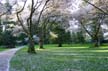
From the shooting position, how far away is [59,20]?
200 ft

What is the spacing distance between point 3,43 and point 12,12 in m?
42.1

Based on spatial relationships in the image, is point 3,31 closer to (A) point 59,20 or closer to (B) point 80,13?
(A) point 59,20

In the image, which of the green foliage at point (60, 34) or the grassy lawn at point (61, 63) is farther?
the green foliage at point (60, 34)

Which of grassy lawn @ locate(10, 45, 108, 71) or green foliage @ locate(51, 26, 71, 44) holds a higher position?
green foliage @ locate(51, 26, 71, 44)

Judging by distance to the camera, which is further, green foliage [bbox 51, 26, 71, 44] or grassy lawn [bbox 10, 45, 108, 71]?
green foliage [bbox 51, 26, 71, 44]

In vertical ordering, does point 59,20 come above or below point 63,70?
above

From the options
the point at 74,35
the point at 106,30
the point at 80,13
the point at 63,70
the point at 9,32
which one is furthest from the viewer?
the point at 74,35

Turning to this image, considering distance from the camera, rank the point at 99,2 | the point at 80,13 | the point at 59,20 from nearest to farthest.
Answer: the point at 99,2, the point at 80,13, the point at 59,20

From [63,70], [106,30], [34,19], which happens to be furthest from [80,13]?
[63,70]

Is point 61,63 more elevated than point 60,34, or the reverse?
point 60,34

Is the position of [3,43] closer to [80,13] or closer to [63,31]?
[63,31]

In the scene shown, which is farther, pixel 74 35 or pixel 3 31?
pixel 74 35

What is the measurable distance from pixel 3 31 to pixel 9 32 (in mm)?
1846

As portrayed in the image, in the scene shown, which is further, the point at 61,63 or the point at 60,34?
the point at 60,34
